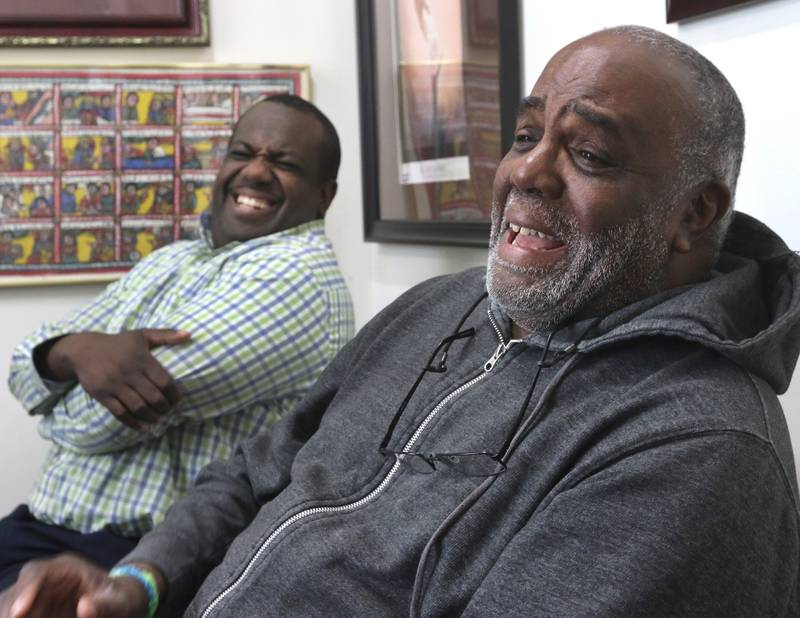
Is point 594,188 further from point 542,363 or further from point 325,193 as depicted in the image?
point 325,193

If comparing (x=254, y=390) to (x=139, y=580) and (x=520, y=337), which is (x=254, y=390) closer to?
(x=139, y=580)

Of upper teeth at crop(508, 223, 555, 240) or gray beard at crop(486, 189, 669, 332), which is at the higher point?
upper teeth at crop(508, 223, 555, 240)

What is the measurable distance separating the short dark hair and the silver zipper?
949 millimetres

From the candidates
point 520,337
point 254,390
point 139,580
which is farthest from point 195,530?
point 520,337

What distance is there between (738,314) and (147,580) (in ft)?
2.59

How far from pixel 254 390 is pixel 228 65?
3.62 feet

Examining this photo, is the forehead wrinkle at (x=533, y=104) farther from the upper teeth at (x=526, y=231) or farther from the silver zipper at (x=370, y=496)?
the silver zipper at (x=370, y=496)

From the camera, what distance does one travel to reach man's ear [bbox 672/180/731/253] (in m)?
1.09

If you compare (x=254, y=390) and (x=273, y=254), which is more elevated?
(x=273, y=254)

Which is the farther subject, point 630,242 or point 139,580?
point 139,580

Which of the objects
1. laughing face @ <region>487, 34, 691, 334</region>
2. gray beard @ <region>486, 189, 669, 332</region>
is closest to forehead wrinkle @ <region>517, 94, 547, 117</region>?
laughing face @ <region>487, 34, 691, 334</region>

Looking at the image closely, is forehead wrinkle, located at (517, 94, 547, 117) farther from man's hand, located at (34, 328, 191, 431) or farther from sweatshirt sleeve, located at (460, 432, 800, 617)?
man's hand, located at (34, 328, 191, 431)

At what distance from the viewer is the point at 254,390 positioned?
1681 millimetres

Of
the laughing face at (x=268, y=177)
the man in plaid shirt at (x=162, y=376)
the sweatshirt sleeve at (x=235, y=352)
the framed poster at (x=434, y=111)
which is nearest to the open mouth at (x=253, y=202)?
the laughing face at (x=268, y=177)
